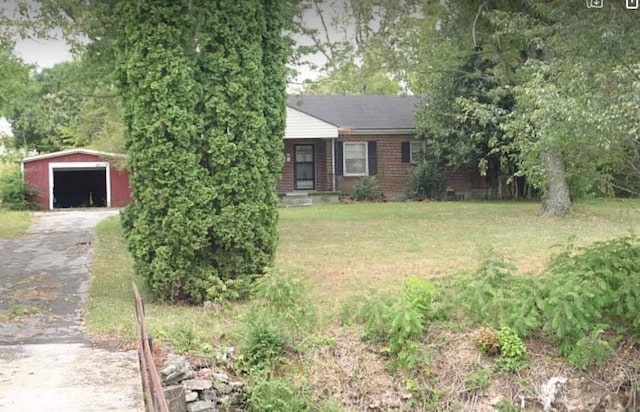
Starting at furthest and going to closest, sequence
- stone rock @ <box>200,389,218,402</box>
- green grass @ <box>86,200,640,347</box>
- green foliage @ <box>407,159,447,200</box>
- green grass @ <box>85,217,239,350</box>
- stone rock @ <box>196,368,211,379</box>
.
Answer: green foliage @ <box>407,159,447,200</box>
green grass @ <box>86,200,640,347</box>
green grass @ <box>85,217,239,350</box>
stone rock @ <box>196,368,211,379</box>
stone rock @ <box>200,389,218,402</box>

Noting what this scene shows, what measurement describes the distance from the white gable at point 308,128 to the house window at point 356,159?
1689mm

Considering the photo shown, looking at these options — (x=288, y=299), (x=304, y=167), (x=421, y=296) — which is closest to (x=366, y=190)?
(x=304, y=167)

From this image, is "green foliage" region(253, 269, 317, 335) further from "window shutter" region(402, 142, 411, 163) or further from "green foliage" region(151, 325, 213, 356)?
"window shutter" region(402, 142, 411, 163)

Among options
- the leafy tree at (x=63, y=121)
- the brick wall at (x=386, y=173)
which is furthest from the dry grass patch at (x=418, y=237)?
the leafy tree at (x=63, y=121)

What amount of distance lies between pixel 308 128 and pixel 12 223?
32.6 feet

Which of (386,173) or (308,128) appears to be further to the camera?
(386,173)

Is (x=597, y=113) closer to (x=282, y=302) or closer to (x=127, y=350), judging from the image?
(x=282, y=302)

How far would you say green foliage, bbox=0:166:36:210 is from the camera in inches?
1024

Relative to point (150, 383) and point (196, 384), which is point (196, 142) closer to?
point (196, 384)

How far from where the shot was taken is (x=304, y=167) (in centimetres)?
2620

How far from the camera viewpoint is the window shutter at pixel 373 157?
26.0m

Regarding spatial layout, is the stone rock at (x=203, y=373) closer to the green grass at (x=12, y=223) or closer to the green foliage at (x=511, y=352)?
the green foliage at (x=511, y=352)

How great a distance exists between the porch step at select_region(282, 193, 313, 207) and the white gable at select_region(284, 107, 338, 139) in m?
2.07

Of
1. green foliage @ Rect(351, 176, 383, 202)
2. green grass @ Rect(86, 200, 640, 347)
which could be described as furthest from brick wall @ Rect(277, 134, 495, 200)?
green grass @ Rect(86, 200, 640, 347)
